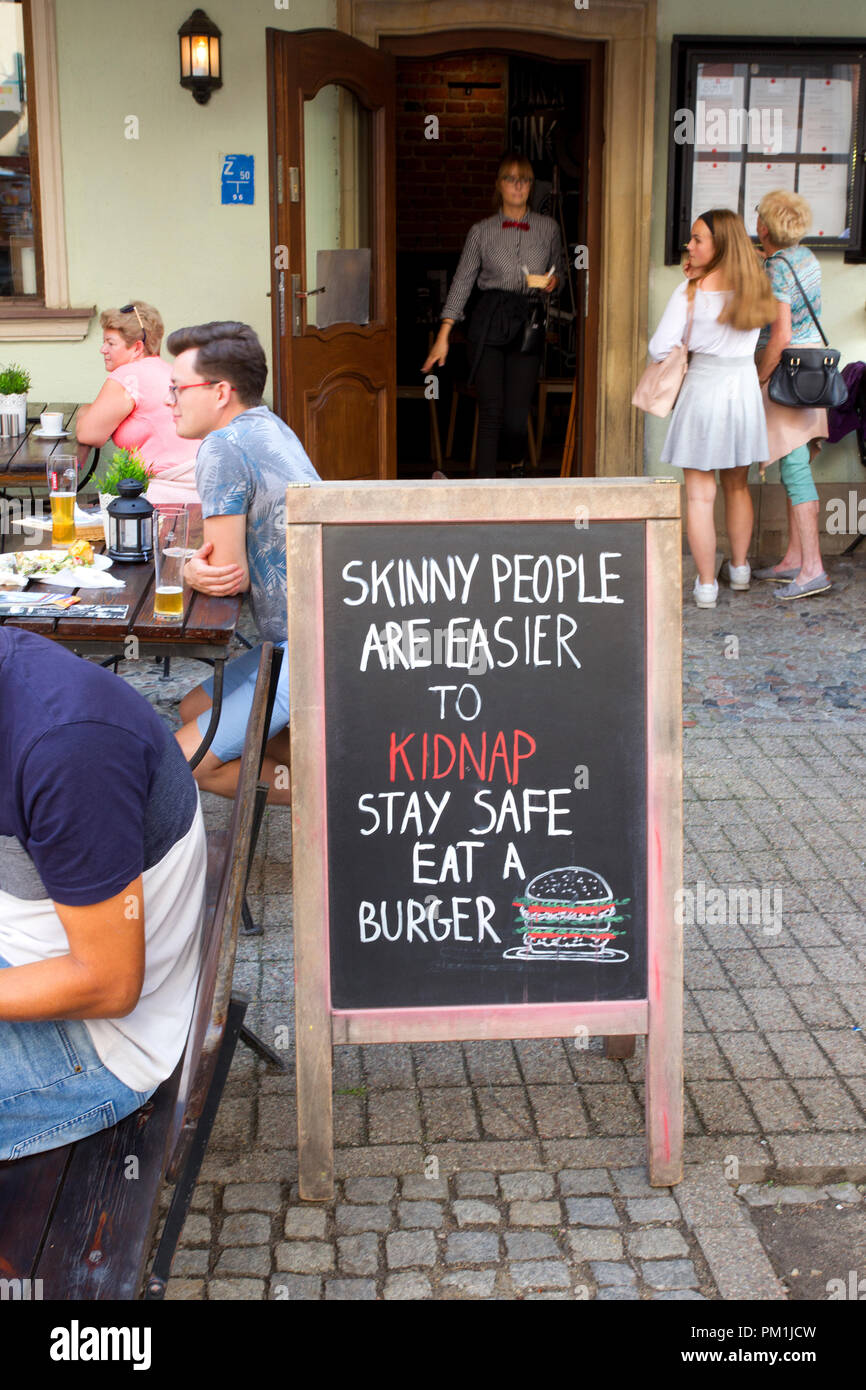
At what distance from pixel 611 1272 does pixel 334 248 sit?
6.09 m

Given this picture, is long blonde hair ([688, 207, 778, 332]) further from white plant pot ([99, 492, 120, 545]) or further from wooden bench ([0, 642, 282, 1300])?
wooden bench ([0, 642, 282, 1300])

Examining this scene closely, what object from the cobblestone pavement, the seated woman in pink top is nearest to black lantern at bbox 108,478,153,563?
the cobblestone pavement

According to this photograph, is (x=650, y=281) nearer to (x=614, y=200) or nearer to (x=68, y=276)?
(x=614, y=200)

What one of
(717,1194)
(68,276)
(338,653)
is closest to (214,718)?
(338,653)

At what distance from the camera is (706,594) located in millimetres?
7371

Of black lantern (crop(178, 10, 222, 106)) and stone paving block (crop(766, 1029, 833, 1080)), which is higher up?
black lantern (crop(178, 10, 222, 106))

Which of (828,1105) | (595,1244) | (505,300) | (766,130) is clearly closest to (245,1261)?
(595,1244)

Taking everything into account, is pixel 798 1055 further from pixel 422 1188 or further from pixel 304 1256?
pixel 304 1256

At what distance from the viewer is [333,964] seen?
2.91 metres

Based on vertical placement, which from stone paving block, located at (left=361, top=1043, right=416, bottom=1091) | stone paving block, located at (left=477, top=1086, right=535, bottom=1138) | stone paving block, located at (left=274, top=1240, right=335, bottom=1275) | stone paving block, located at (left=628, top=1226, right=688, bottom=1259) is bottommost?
stone paving block, located at (left=628, top=1226, right=688, bottom=1259)

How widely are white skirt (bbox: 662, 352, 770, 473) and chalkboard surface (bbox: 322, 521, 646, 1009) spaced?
462 cm

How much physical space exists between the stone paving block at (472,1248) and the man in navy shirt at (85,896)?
74 cm

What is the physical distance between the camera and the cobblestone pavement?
2789mm

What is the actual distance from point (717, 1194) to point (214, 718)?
5.96ft
